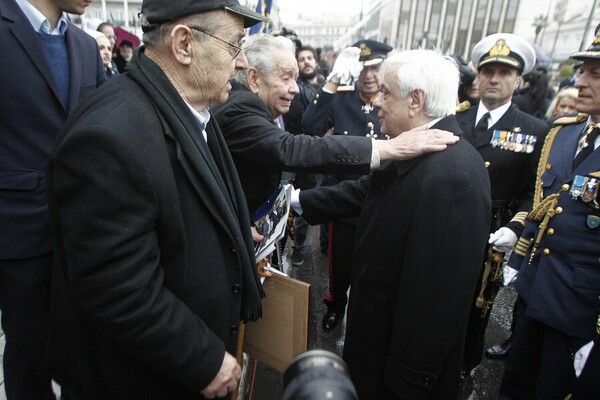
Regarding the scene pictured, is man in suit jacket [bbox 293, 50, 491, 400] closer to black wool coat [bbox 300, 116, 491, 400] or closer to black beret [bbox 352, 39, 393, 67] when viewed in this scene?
black wool coat [bbox 300, 116, 491, 400]

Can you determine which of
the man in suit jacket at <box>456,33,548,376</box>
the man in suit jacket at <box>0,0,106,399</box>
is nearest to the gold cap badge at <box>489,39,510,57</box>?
the man in suit jacket at <box>456,33,548,376</box>

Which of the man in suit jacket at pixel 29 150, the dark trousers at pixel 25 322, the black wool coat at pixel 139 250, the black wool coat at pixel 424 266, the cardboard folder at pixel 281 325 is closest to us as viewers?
the black wool coat at pixel 139 250

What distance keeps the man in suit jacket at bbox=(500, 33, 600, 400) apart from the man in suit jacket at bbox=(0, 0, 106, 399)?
8.30 ft

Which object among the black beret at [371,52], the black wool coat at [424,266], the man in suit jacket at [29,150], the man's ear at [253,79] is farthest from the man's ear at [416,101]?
the black beret at [371,52]

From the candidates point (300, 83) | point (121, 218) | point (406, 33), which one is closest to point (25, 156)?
point (121, 218)

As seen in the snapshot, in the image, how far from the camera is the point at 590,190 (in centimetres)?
190

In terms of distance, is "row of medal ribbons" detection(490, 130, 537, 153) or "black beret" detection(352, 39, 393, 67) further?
"black beret" detection(352, 39, 393, 67)

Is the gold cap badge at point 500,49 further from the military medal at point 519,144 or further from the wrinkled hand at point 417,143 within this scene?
the wrinkled hand at point 417,143

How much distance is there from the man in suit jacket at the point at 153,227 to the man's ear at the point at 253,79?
2.85ft

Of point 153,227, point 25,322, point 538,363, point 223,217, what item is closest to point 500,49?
point 538,363

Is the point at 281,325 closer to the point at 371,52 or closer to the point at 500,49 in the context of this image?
the point at 500,49

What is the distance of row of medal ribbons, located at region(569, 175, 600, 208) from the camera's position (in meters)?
1.88

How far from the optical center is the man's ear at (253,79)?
2.33 metres

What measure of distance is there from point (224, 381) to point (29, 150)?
1313mm
